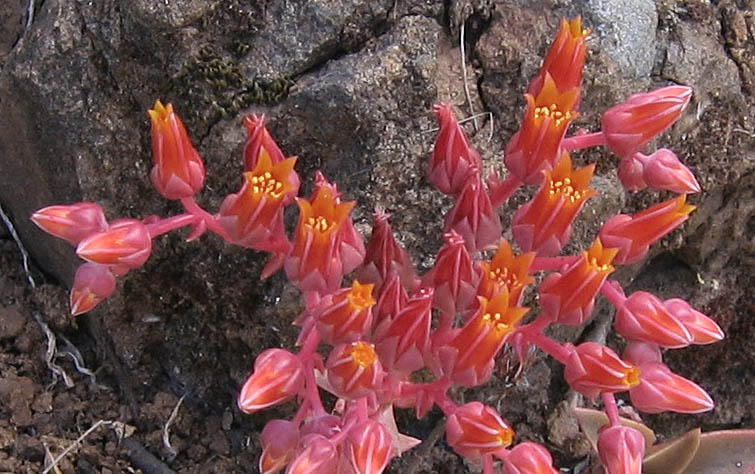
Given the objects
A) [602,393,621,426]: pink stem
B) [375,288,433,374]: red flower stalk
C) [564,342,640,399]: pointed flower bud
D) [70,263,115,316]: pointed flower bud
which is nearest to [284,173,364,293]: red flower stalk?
[375,288,433,374]: red flower stalk

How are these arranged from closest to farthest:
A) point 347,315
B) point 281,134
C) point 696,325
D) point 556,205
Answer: point 347,315
point 556,205
point 696,325
point 281,134

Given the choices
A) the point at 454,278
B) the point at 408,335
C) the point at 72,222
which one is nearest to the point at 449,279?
the point at 454,278

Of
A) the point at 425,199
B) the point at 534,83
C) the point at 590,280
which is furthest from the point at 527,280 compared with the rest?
the point at 425,199

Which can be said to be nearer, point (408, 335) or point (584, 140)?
point (408, 335)

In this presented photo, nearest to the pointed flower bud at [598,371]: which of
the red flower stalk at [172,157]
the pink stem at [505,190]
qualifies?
the pink stem at [505,190]

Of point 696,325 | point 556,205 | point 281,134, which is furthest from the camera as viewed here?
point 281,134

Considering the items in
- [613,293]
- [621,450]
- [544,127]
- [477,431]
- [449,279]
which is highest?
[544,127]

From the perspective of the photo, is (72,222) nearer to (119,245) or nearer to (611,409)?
(119,245)

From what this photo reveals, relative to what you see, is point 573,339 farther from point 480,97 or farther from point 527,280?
point 527,280
